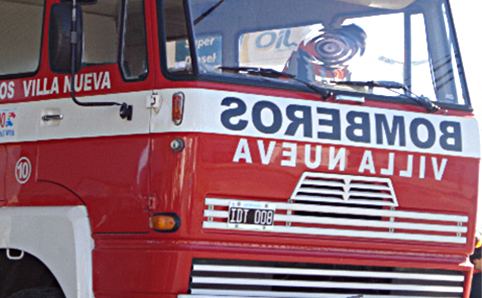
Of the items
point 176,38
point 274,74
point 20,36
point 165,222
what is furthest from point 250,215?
point 20,36

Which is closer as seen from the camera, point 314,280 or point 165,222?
point 165,222

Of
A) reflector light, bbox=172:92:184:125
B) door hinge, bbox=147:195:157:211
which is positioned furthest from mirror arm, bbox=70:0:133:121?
door hinge, bbox=147:195:157:211

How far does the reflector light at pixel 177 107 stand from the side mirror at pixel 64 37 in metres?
0.59

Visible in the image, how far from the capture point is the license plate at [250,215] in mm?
4695

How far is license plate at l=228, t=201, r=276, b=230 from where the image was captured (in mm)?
4695

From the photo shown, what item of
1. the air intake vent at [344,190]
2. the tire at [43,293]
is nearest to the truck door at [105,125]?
the tire at [43,293]

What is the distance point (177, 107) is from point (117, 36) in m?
0.66

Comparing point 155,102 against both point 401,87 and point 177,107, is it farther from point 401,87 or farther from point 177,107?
point 401,87

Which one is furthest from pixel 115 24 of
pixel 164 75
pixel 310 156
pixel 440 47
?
pixel 440 47

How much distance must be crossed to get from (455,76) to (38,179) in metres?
2.80

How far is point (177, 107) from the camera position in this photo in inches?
182

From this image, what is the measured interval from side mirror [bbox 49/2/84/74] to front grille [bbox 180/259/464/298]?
4.36ft

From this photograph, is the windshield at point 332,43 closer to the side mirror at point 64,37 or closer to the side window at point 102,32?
the side window at point 102,32

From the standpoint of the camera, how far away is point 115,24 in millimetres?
4945
